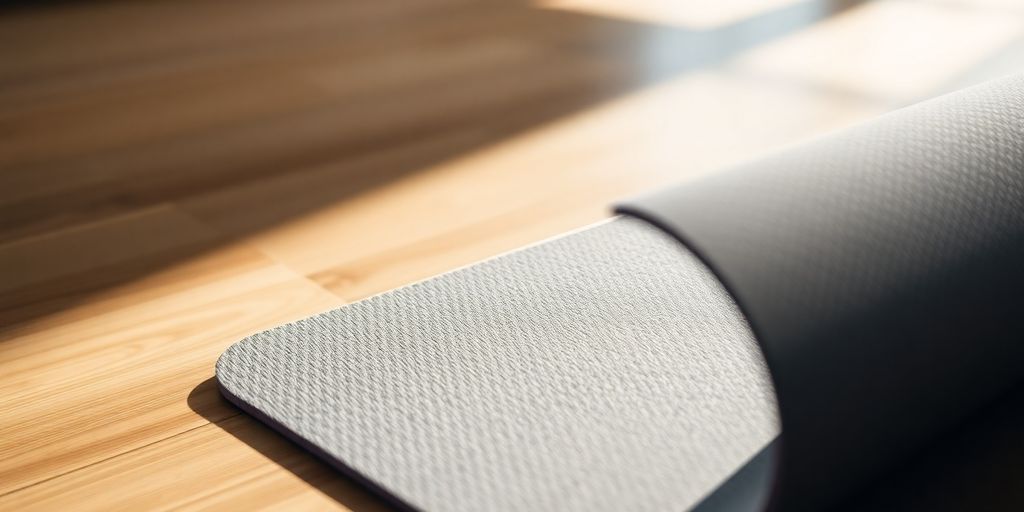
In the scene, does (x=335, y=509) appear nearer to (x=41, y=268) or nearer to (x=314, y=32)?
(x=41, y=268)

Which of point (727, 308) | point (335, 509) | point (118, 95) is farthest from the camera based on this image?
point (118, 95)

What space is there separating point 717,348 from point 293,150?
854mm

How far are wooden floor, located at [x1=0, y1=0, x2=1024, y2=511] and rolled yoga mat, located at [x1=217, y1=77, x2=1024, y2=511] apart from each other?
8cm

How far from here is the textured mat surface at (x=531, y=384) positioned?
0.78 meters

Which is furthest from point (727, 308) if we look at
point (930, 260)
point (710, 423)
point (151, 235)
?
point (151, 235)

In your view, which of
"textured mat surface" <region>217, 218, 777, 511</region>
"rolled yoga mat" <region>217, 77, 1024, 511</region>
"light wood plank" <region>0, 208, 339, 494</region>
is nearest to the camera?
"rolled yoga mat" <region>217, 77, 1024, 511</region>

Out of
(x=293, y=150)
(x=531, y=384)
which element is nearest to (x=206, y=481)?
(x=531, y=384)

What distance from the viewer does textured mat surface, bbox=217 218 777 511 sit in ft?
2.57

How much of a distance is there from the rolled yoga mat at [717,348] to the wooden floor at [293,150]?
8 cm

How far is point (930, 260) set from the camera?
0.65 meters

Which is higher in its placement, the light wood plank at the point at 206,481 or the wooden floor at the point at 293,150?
the wooden floor at the point at 293,150

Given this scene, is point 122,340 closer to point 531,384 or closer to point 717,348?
point 531,384

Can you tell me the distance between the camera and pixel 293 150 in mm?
1604

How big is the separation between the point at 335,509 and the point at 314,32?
1.67 meters
